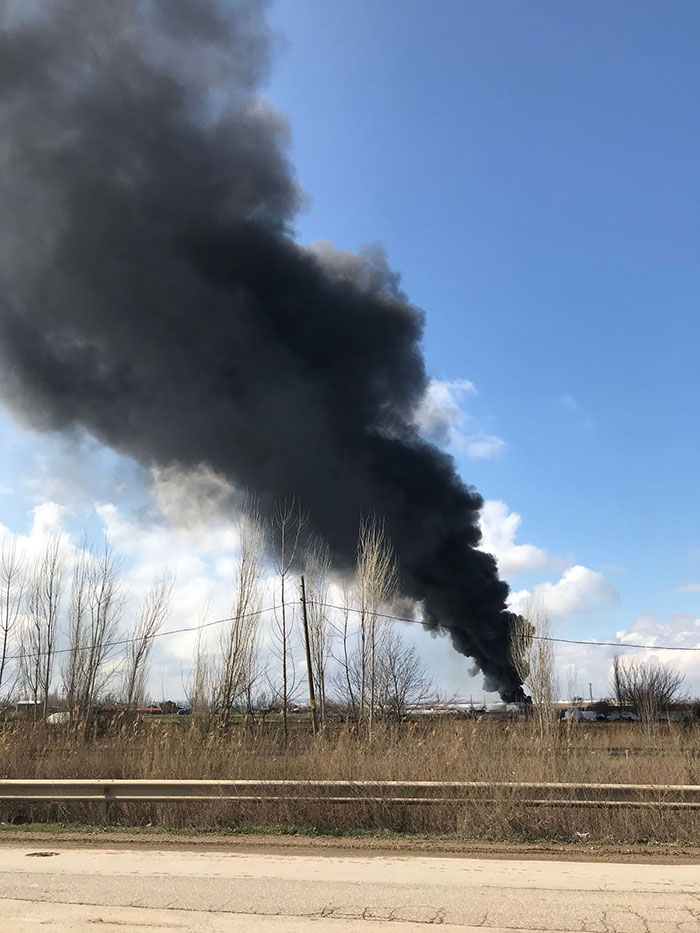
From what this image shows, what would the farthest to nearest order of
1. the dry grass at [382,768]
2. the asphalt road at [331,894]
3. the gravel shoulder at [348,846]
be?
the dry grass at [382,768]
the gravel shoulder at [348,846]
the asphalt road at [331,894]

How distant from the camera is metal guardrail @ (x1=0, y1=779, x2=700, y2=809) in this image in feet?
27.4

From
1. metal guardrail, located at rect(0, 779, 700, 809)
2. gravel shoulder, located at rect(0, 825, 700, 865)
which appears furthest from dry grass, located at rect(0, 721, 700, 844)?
gravel shoulder, located at rect(0, 825, 700, 865)

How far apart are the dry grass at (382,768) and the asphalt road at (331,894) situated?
4.38ft

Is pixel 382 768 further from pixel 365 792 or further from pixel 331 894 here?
pixel 331 894

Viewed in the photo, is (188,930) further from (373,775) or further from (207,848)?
(373,775)

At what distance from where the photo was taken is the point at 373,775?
938 centimetres

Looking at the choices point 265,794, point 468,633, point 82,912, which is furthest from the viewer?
point 468,633

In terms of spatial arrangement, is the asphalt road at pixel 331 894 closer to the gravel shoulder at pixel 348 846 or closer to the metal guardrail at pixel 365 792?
the gravel shoulder at pixel 348 846

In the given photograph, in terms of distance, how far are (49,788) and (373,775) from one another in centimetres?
413

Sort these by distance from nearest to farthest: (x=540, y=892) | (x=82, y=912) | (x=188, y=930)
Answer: (x=188, y=930)
(x=82, y=912)
(x=540, y=892)

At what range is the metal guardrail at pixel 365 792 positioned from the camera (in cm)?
836

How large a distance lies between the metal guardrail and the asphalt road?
55.8 inches

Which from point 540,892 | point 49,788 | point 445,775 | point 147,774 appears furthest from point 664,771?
point 49,788

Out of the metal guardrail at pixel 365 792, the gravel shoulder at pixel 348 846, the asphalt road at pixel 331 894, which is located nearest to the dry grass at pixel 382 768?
the metal guardrail at pixel 365 792
